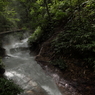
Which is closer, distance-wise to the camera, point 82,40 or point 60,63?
point 82,40

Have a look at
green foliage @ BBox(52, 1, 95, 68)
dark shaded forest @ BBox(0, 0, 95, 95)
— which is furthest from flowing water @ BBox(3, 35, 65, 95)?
green foliage @ BBox(52, 1, 95, 68)

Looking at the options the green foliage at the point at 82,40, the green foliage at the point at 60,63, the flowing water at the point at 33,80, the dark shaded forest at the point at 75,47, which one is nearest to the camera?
the flowing water at the point at 33,80

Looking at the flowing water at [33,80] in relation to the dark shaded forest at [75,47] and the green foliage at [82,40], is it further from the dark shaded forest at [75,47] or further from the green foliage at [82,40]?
the green foliage at [82,40]

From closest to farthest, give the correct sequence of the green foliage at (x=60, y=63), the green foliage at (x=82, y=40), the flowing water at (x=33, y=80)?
the flowing water at (x=33, y=80) < the green foliage at (x=82, y=40) < the green foliage at (x=60, y=63)

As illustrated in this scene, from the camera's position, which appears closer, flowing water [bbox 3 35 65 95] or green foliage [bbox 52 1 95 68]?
flowing water [bbox 3 35 65 95]

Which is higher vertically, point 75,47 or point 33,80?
point 75,47

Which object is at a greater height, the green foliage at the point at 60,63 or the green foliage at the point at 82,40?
the green foliage at the point at 82,40

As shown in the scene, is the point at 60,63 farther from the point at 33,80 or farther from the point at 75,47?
the point at 33,80

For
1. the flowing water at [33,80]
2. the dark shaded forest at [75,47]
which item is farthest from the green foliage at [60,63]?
the flowing water at [33,80]

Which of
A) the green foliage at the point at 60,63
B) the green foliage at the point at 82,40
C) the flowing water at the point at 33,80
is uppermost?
the green foliage at the point at 82,40

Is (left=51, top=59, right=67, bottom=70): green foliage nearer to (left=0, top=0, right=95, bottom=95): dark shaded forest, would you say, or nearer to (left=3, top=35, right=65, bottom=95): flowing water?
(left=0, top=0, right=95, bottom=95): dark shaded forest

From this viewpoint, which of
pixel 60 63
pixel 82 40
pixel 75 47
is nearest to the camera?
pixel 82 40

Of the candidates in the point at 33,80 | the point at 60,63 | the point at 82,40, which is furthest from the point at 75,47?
the point at 33,80

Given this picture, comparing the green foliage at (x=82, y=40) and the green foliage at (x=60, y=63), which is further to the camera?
the green foliage at (x=60, y=63)
